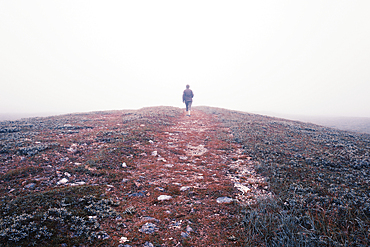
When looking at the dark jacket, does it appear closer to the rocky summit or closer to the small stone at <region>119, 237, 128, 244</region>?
the rocky summit

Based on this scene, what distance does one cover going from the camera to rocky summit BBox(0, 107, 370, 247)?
13.9 feet

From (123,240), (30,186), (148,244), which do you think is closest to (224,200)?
(148,244)

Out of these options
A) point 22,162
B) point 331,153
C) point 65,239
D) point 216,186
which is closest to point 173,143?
point 216,186

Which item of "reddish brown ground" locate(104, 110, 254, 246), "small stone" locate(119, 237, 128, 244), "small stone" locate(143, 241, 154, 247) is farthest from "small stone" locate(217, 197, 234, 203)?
"small stone" locate(119, 237, 128, 244)

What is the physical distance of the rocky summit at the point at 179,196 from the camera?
13.9 ft

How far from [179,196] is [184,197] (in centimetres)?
21

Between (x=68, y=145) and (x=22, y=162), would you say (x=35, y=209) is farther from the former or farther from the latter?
(x=68, y=145)

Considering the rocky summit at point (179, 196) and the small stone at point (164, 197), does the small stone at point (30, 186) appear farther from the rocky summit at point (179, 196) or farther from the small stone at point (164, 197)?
the small stone at point (164, 197)

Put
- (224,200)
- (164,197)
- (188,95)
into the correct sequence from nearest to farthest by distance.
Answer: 1. (224,200)
2. (164,197)
3. (188,95)

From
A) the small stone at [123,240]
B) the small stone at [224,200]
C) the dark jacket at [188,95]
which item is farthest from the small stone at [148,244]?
the dark jacket at [188,95]

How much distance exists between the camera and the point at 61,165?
820 centimetres

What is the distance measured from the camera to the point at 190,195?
656 centimetres

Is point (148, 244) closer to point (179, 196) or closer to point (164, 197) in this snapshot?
point (164, 197)

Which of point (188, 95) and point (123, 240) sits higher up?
point (188, 95)
